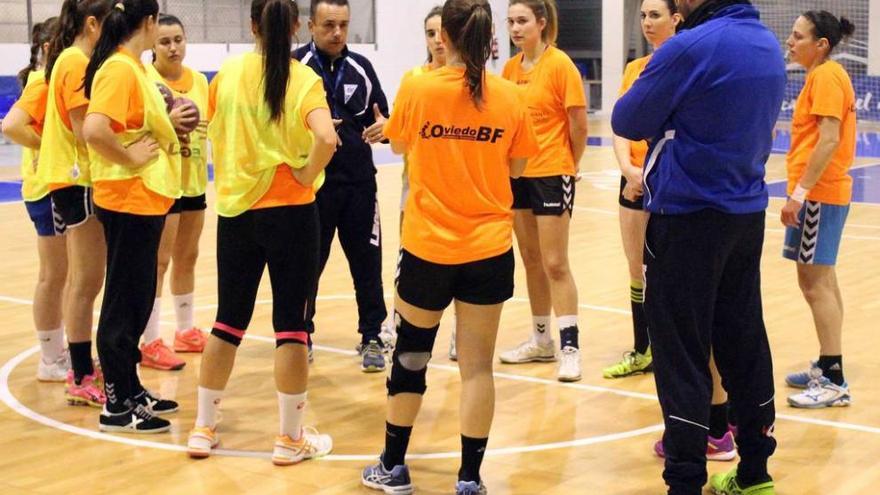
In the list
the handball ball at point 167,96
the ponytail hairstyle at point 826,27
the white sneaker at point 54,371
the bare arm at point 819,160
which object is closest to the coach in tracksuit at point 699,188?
the bare arm at point 819,160

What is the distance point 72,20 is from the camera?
209 inches

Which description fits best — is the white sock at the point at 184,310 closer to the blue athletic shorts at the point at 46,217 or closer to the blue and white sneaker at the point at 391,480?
the blue athletic shorts at the point at 46,217

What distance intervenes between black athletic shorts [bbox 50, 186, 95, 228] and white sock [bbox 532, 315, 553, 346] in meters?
2.43

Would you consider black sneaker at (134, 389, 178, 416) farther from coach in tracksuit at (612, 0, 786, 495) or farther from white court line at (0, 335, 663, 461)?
coach in tracksuit at (612, 0, 786, 495)

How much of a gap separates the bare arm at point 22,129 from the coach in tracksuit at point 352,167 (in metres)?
1.35

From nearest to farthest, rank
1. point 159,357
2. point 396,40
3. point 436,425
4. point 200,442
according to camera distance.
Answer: point 200,442
point 436,425
point 159,357
point 396,40

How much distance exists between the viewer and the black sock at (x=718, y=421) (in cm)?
470

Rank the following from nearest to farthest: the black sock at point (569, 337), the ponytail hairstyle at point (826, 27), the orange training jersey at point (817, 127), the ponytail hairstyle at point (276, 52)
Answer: the ponytail hairstyle at point (276, 52) → the orange training jersey at point (817, 127) → the ponytail hairstyle at point (826, 27) → the black sock at point (569, 337)

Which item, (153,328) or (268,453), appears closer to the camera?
(268,453)

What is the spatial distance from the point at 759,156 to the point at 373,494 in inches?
72.7

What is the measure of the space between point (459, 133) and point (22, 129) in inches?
102

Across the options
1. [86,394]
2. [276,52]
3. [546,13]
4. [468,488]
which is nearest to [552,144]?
[546,13]

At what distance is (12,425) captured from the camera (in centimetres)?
524

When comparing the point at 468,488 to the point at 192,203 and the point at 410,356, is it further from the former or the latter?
the point at 192,203
